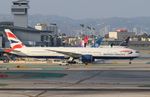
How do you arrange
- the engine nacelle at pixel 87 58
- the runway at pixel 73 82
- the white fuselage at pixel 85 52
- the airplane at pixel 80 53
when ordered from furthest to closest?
the white fuselage at pixel 85 52 < the airplane at pixel 80 53 < the engine nacelle at pixel 87 58 < the runway at pixel 73 82

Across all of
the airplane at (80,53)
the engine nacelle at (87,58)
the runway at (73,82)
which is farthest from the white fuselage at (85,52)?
the runway at (73,82)

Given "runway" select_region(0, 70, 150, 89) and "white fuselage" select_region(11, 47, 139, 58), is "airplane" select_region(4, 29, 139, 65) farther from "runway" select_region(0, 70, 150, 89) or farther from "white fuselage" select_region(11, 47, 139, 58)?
"runway" select_region(0, 70, 150, 89)

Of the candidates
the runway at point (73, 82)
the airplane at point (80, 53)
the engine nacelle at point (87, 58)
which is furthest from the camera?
the airplane at point (80, 53)

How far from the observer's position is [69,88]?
1569 inches

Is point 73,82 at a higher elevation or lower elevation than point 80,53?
higher

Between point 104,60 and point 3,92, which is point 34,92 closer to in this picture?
point 3,92

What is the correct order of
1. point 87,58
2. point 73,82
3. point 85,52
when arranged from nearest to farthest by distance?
1. point 73,82
2. point 87,58
3. point 85,52

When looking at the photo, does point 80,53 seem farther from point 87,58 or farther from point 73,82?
point 73,82

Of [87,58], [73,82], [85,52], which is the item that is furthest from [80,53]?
[73,82]

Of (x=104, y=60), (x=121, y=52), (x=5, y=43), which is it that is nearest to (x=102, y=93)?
(x=121, y=52)

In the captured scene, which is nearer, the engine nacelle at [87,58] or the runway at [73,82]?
the runway at [73,82]

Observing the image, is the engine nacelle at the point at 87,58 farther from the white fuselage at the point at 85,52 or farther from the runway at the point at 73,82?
the runway at the point at 73,82

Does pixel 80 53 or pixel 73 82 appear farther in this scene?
pixel 80 53

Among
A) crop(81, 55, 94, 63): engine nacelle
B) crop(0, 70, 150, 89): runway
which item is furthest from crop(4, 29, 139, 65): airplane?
crop(0, 70, 150, 89): runway
